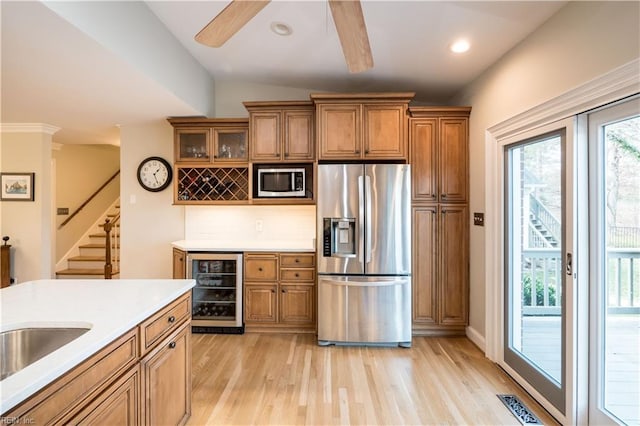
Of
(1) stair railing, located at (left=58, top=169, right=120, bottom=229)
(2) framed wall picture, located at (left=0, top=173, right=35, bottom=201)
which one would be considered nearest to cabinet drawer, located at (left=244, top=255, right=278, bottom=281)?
(2) framed wall picture, located at (left=0, top=173, right=35, bottom=201)

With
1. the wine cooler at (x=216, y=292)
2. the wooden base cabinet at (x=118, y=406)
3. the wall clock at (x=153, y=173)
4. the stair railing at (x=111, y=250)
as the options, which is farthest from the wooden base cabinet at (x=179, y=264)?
the stair railing at (x=111, y=250)

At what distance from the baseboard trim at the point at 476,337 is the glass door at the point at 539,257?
317mm

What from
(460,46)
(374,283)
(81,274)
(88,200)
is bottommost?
(81,274)

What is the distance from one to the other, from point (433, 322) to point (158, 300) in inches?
112

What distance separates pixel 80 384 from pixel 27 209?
446 cm

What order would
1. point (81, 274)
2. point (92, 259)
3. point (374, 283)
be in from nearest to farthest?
1. point (374, 283)
2. point (81, 274)
3. point (92, 259)

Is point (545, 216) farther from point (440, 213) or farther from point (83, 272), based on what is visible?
point (83, 272)

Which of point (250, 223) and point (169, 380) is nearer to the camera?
point (169, 380)

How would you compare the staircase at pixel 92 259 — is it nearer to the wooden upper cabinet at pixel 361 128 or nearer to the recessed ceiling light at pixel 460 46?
the wooden upper cabinet at pixel 361 128

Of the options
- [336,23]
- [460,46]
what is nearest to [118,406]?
[336,23]

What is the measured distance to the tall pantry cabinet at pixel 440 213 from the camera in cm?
350

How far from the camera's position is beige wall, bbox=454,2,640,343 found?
1.75m

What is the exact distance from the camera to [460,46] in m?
2.79

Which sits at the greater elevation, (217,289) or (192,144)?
(192,144)
